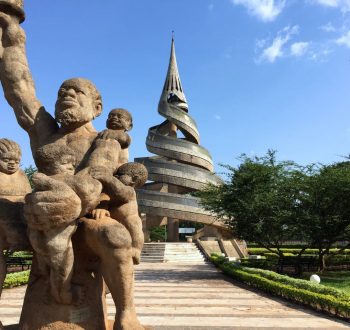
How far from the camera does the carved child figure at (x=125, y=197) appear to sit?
305 cm

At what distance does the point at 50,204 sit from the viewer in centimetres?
260

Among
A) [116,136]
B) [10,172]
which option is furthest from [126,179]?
[10,172]

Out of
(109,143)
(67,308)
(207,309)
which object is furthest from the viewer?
(207,309)

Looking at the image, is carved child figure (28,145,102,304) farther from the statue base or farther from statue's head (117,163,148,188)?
statue's head (117,163,148,188)

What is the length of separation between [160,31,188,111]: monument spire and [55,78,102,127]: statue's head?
28.7 metres

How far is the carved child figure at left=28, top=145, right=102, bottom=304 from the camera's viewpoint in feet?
8.86

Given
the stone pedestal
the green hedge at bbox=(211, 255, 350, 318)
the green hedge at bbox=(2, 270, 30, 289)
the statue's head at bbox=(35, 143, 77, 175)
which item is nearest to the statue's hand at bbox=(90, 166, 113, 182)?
the statue's head at bbox=(35, 143, 77, 175)

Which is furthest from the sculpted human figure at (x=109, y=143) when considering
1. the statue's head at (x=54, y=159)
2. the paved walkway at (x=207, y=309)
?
the paved walkway at (x=207, y=309)

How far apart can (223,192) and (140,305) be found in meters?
8.00

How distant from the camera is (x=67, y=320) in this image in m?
2.88

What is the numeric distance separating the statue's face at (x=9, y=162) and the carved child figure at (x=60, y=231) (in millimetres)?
455

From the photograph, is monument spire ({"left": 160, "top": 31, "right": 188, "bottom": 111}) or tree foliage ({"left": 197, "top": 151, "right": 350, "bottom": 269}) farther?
monument spire ({"left": 160, "top": 31, "right": 188, "bottom": 111})

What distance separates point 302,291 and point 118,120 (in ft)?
24.4

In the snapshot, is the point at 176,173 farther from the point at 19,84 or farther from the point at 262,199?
the point at 19,84
